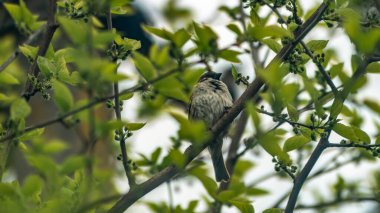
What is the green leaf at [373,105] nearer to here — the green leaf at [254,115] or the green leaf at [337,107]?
the green leaf at [337,107]

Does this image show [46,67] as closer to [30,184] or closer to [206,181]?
[30,184]

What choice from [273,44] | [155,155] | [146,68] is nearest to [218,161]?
[155,155]

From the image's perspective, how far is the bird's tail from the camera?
573 cm

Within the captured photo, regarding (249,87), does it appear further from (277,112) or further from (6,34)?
(6,34)

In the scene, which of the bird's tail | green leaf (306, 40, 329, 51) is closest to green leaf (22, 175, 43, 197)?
green leaf (306, 40, 329, 51)

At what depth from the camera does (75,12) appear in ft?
11.9

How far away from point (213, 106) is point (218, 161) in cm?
47

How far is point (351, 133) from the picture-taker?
11.4 feet

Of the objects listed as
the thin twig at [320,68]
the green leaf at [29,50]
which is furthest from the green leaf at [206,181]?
the green leaf at [29,50]

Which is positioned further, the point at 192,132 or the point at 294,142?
the point at 294,142

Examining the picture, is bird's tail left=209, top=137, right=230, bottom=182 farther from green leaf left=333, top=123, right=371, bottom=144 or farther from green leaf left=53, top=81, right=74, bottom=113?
green leaf left=53, top=81, right=74, bottom=113

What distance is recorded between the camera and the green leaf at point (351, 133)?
11.3 feet

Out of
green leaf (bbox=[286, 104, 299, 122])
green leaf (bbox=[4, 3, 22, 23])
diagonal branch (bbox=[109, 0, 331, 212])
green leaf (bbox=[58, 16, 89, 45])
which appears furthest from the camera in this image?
green leaf (bbox=[4, 3, 22, 23])

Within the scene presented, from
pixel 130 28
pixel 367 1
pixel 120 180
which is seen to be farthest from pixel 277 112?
pixel 130 28
